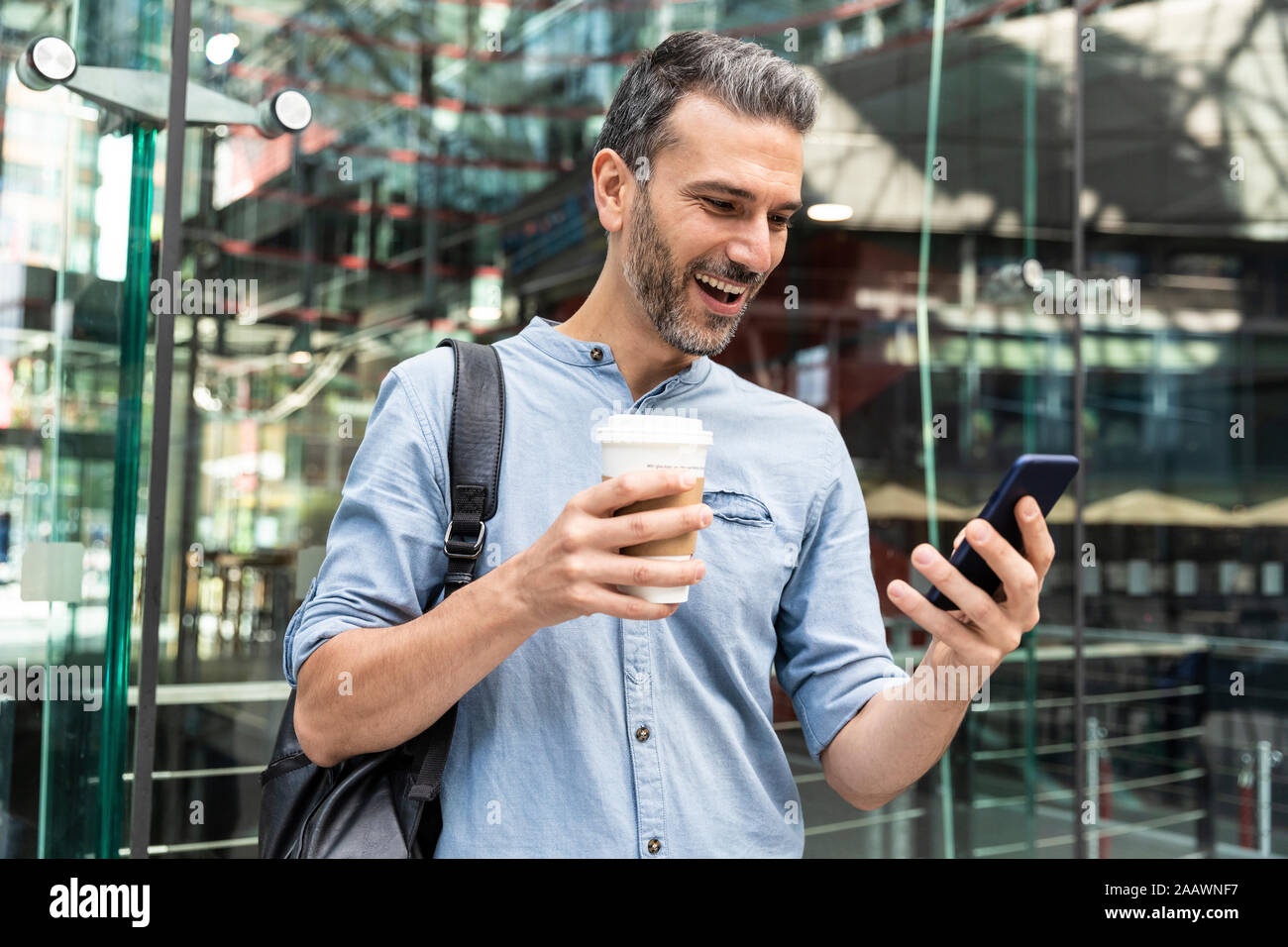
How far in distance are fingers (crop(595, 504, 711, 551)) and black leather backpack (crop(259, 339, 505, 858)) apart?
29 centimetres

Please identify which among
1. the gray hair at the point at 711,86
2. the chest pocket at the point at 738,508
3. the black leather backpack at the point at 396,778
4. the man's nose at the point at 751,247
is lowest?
the black leather backpack at the point at 396,778

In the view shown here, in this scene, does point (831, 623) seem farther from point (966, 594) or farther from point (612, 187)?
point (612, 187)

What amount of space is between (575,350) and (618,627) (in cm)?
38

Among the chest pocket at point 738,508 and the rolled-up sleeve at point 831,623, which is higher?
the chest pocket at point 738,508

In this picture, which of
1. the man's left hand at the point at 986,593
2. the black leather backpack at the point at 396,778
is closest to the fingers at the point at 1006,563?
the man's left hand at the point at 986,593

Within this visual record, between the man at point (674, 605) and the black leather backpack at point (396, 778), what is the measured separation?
0.03m

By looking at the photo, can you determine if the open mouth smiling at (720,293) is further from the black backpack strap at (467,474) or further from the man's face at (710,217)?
the black backpack strap at (467,474)

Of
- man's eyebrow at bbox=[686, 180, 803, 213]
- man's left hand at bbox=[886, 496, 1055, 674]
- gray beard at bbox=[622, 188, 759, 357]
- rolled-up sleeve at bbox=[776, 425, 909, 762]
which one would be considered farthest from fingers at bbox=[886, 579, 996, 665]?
man's eyebrow at bbox=[686, 180, 803, 213]

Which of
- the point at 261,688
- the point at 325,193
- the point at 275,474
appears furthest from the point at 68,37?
the point at 261,688

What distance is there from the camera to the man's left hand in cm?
98

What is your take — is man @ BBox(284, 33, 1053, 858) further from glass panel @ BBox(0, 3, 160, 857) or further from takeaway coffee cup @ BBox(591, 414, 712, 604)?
glass panel @ BBox(0, 3, 160, 857)

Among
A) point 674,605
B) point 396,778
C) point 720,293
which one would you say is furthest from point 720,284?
point 396,778

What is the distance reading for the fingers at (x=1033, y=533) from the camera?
0.99m

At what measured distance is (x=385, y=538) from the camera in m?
1.13
